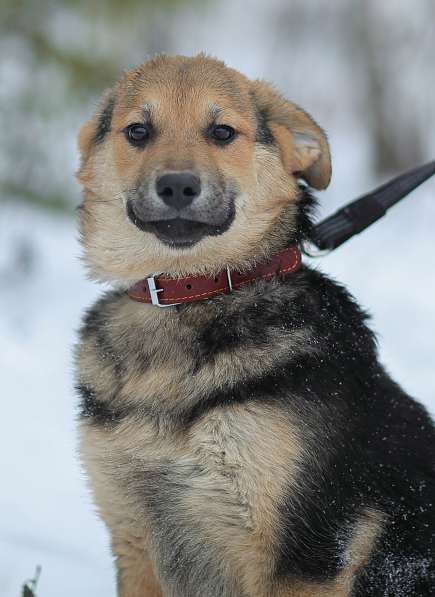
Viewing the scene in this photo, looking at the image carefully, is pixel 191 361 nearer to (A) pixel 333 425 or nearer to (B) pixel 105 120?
(A) pixel 333 425

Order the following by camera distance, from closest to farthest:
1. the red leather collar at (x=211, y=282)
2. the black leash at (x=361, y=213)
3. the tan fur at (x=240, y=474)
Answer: the tan fur at (x=240, y=474)
the red leather collar at (x=211, y=282)
the black leash at (x=361, y=213)

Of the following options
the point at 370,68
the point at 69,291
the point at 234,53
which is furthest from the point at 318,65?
the point at 234,53

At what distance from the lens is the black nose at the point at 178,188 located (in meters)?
3.11

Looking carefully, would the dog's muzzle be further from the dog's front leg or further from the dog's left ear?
the dog's front leg

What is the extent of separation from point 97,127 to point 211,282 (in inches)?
36.9

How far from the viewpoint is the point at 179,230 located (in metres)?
3.23

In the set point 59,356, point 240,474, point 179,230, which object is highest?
point 59,356

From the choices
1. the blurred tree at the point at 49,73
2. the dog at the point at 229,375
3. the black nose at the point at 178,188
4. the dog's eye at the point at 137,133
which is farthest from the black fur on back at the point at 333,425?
the blurred tree at the point at 49,73

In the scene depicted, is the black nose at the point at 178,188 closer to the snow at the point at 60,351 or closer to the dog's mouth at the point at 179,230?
the dog's mouth at the point at 179,230

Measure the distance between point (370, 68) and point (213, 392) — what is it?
1192 cm

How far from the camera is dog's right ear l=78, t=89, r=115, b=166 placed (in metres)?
3.72

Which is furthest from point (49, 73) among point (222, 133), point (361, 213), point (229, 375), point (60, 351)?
A: point (229, 375)

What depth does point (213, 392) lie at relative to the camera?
10.2 ft

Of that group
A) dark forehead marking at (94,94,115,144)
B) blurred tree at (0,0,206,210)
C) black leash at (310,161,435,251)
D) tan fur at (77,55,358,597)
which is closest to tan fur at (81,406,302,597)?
tan fur at (77,55,358,597)
